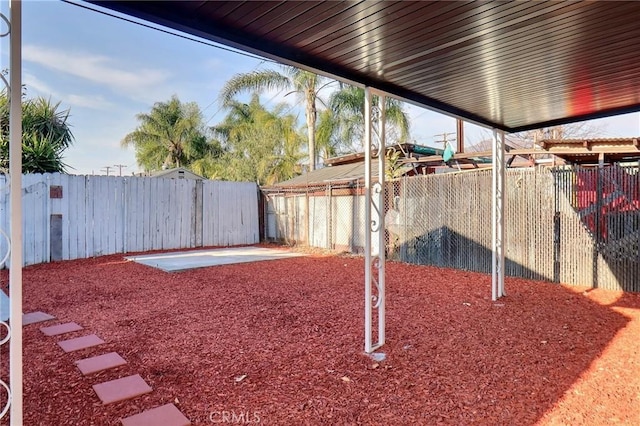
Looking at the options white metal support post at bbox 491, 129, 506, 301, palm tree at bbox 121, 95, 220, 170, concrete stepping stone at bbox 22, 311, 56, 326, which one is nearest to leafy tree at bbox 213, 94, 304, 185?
palm tree at bbox 121, 95, 220, 170

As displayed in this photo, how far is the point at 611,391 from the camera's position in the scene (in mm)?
2545

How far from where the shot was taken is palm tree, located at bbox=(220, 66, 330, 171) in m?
14.9

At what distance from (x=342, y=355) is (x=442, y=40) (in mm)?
2538

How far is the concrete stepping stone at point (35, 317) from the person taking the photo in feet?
13.3

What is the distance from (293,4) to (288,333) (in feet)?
9.45

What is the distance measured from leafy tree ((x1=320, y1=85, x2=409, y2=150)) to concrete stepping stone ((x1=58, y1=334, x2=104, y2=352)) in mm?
12454

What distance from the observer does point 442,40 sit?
2.61 m

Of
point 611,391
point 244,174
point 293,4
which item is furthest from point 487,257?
point 244,174

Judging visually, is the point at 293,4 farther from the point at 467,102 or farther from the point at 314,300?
the point at 314,300

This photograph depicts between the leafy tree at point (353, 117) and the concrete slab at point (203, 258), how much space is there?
277 inches

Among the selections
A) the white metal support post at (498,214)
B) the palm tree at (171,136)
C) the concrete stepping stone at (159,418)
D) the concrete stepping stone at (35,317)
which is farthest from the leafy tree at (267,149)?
the concrete stepping stone at (159,418)

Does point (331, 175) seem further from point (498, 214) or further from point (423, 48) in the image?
point (423, 48)

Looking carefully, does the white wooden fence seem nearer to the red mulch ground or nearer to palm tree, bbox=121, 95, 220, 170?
the red mulch ground

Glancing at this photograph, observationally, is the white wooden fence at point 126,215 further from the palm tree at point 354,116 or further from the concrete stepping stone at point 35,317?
the palm tree at point 354,116
